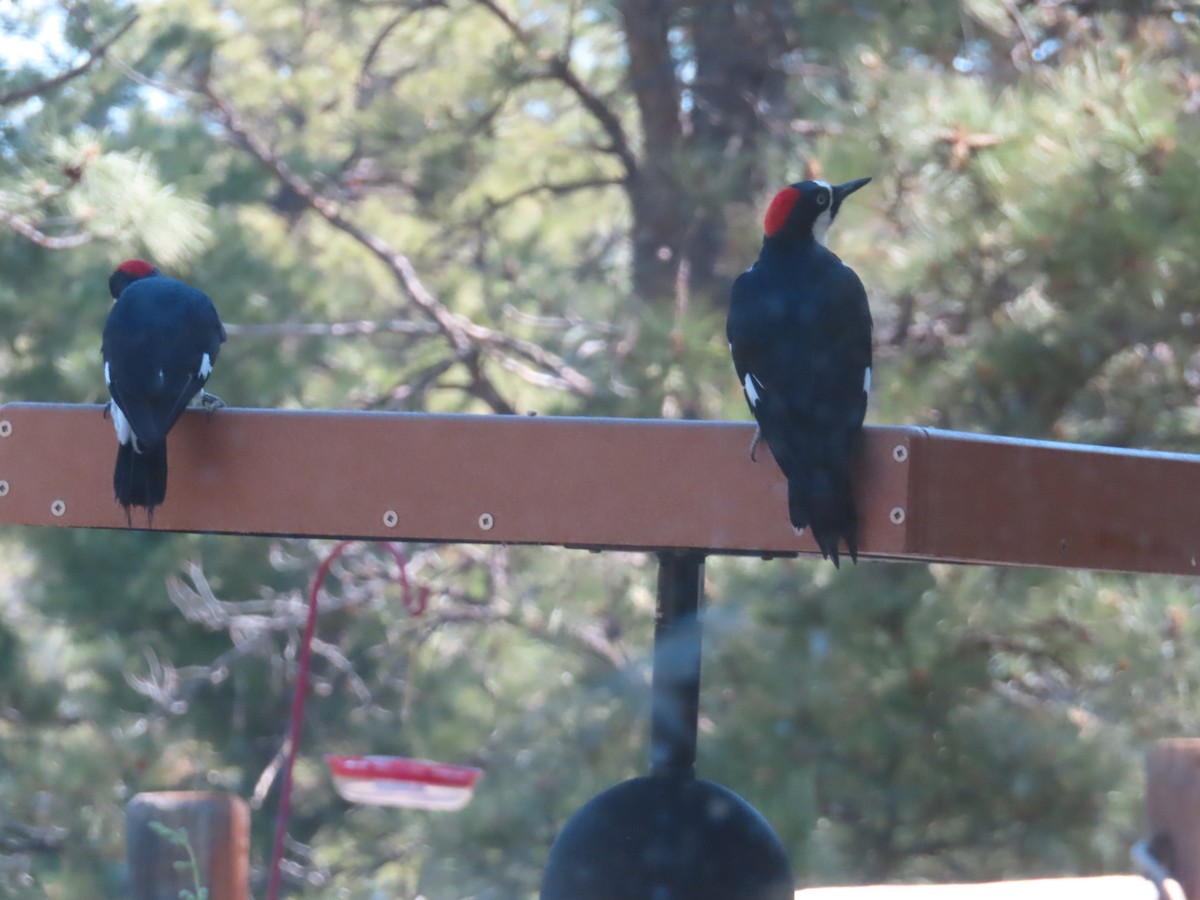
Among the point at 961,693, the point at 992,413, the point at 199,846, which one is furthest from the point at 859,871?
the point at 199,846

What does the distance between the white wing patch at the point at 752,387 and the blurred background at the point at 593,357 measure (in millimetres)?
1792

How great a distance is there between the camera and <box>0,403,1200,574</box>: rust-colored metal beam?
130 centimetres

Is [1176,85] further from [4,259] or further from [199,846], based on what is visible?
[4,259]

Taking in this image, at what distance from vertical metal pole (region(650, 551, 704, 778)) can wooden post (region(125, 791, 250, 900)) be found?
510 millimetres

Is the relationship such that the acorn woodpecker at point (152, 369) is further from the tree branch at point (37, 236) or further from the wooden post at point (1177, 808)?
the tree branch at point (37, 236)

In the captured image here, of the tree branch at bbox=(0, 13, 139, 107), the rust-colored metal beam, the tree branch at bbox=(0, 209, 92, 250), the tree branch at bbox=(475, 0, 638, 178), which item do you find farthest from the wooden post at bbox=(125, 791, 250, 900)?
the tree branch at bbox=(475, 0, 638, 178)

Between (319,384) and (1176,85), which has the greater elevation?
(1176,85)

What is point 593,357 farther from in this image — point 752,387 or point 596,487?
point 596,487

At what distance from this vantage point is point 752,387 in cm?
165

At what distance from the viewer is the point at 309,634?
207cm

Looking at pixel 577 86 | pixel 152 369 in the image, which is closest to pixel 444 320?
pixel 577 86

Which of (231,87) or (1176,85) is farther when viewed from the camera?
(231,87)

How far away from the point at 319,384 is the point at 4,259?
122cm

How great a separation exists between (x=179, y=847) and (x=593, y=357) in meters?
3.16
